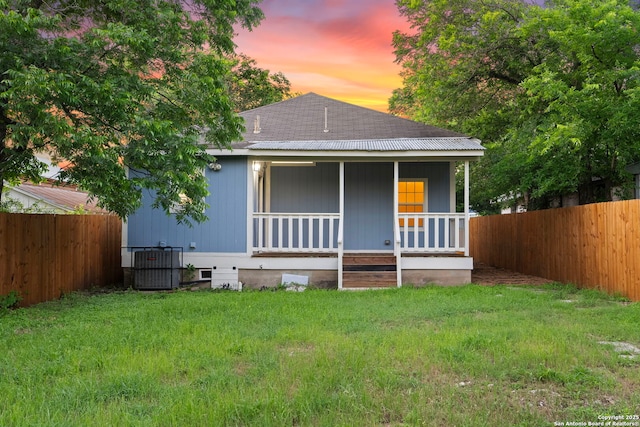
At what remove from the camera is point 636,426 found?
2.88 m

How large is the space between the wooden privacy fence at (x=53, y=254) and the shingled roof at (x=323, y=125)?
12.5 ft

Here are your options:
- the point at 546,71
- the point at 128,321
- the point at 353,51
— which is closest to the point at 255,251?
the point at 128,321

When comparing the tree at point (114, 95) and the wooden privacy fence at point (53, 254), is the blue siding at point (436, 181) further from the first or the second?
the wooden privacy fence at point (53, 254)

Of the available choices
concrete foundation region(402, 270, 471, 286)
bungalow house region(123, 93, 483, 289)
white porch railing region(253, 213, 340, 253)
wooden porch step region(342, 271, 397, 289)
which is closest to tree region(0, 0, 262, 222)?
bungalow house region(123, 93, 483, 289)

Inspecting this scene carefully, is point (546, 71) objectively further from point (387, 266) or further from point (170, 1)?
point (170, 1)

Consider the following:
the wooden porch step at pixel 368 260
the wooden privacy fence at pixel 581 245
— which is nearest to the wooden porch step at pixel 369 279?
the wooden porch step at pixel 368 260

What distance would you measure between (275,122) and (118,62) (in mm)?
6084

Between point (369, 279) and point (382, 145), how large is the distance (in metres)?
3.07

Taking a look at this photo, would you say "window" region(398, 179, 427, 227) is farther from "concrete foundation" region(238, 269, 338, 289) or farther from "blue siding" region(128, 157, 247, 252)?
"blue siding" region(128, 157, 247, 252)

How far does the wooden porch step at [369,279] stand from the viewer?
9.63 m

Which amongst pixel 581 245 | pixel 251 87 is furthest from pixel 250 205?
pixel 251 87

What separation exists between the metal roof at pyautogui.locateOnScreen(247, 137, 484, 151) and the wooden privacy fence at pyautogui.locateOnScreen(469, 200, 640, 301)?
260 cm

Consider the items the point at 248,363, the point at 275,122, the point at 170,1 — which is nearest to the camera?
the point at 248,363

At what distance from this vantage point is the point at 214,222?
10.4 metres
